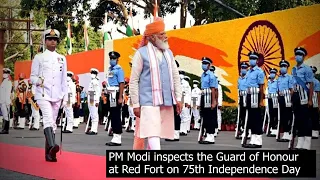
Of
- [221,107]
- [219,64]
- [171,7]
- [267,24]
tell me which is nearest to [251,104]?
[221,107]

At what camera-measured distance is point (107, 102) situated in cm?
1025

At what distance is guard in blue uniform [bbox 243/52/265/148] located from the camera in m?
8.11

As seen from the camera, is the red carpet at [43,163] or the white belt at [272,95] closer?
the red carpet at [43,163]

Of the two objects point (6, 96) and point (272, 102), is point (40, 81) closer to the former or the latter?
point (6, 96)

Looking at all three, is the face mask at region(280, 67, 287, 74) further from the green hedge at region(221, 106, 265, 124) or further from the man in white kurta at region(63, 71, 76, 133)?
the man in white kurta at region(63, 71, 76, 133)

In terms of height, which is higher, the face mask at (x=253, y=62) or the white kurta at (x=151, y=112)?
the face mask at (x=253, y=62)

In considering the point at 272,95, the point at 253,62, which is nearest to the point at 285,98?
the point at 272,95

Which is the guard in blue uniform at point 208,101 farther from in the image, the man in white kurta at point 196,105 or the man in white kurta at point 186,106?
the man in white kurta at point 186,106

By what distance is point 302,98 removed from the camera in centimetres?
810

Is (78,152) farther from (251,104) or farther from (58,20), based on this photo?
(251,104)

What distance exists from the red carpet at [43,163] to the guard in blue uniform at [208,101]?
1.06 m

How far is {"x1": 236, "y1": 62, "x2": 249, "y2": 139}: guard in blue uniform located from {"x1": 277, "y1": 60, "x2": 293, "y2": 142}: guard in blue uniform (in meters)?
0.41

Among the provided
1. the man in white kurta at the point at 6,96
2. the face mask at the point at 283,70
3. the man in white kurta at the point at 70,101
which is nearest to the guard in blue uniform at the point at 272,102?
the face mask at the point at 283,70

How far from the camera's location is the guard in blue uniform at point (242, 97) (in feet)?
27.8
